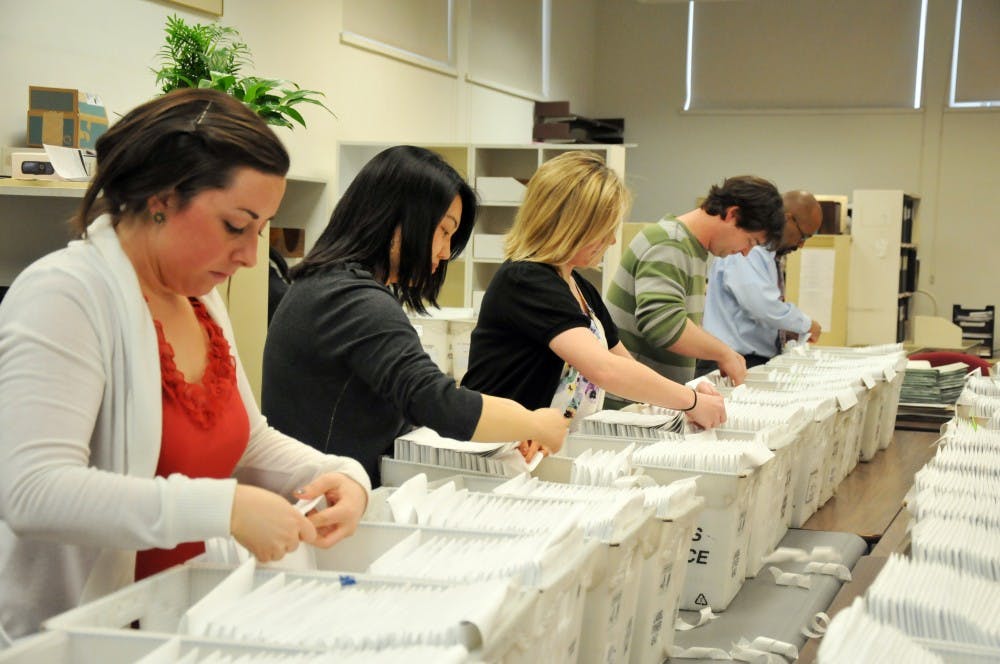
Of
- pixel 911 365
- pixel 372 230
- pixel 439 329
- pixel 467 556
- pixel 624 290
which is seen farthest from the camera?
pixel 439 329

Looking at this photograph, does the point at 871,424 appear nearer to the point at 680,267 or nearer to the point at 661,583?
the point at 680,267

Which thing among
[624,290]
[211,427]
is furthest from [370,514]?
[624,290]

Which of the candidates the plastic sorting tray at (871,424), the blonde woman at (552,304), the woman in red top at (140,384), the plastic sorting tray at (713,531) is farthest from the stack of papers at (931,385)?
the woman in red top at (140,384)

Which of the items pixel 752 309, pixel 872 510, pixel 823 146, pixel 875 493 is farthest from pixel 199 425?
pixel 823 146

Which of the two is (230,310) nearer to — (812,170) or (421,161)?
(421,161)

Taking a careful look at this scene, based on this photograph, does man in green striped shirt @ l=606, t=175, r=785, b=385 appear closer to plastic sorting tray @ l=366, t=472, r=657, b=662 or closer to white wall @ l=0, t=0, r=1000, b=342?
plastic sorting tray @ l=366, t=472, r=657, b=662

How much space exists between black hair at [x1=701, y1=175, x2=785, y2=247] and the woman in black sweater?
1.53 metres

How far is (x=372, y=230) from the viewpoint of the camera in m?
1.90

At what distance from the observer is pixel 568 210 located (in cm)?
245

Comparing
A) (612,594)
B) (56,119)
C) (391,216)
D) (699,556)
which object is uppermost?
(56,119)

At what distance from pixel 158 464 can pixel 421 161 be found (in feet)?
2.60

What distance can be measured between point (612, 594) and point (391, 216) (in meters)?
0.86

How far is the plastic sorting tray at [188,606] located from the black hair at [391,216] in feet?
2.70

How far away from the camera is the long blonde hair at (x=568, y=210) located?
2.44 m
